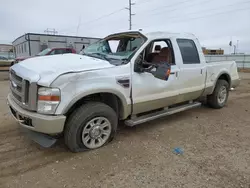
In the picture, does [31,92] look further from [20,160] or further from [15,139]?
[15,139]

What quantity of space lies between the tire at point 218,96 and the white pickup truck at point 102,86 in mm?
739

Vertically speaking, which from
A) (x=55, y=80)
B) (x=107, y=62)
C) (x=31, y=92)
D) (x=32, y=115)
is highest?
(x=107, y=62)

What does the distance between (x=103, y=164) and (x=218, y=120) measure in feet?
10.4

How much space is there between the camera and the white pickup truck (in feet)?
8.75

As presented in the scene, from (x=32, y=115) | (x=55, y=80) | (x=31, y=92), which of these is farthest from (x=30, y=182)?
(x=55, y=80)

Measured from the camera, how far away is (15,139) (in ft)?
11.5

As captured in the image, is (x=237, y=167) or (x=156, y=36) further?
(x=156, y=36)

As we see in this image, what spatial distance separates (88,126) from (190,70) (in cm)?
258

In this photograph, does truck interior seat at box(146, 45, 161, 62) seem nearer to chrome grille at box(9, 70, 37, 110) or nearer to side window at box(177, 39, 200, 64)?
side window at box(177, 39, 200, 64)

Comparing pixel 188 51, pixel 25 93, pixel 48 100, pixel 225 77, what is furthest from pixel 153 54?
pixel 25 93

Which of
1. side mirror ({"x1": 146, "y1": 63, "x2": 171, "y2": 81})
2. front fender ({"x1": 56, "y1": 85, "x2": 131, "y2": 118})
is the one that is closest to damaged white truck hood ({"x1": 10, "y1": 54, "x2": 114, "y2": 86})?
front fender ({"x1": 56, "y1": 85, "x2": 131, "y2": 118})

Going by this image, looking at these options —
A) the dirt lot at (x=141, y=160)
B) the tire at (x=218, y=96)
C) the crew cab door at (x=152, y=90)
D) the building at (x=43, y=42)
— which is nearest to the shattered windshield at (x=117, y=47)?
the crew cab door at (x=152, y=90)

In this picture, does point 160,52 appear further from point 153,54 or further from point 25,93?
point 25,93

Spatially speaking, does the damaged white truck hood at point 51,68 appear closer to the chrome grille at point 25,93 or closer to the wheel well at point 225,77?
the chrome grille at point 25,93
